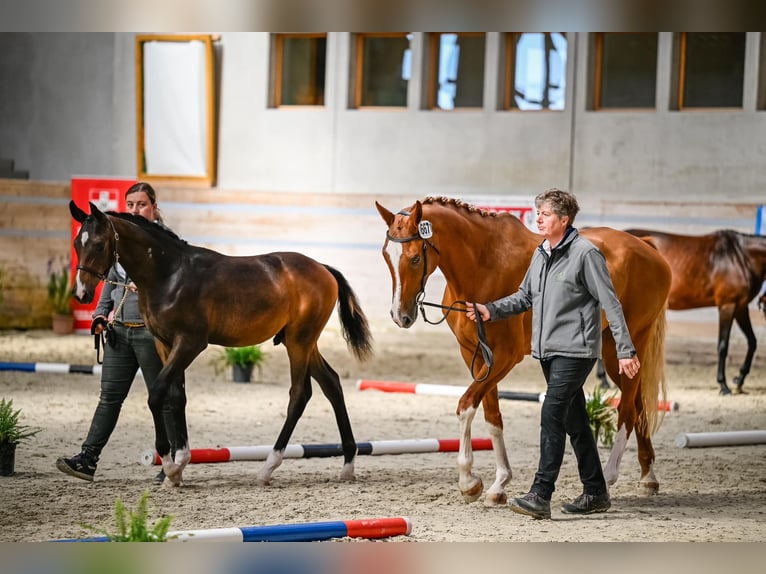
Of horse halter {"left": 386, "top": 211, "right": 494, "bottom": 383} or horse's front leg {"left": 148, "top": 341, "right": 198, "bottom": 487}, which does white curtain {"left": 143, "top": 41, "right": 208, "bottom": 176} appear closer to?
horse's front leg {"left": 148, "top": 341, "right": 198, "bottom": 487}

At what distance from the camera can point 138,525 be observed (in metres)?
3.95

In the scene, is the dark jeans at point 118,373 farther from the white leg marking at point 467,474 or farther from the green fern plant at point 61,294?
the green fern plant at point 61,294

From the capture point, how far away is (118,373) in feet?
19.7

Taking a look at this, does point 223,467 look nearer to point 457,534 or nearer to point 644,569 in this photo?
point 457,534

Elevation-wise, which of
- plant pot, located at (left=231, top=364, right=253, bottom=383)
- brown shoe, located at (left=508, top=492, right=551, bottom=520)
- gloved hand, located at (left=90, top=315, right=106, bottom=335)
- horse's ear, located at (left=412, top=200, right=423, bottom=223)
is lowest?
plant pot, located at (left=231, top=364, right=253, bottom=383)

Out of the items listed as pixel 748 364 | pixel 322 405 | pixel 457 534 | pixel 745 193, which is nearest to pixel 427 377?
pixel 322 405

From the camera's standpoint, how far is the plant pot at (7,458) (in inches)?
239

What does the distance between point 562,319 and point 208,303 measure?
1.84m

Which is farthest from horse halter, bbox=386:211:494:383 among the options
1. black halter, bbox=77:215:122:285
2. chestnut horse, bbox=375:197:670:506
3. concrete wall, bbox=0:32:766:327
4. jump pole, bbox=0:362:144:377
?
concrete wall, bbox=0:32:766:327

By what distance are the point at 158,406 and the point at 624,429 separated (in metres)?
2.41

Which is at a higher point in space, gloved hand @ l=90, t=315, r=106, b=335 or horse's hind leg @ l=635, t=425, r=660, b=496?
gloved hand @ l=90, t=315, r=106, b=335

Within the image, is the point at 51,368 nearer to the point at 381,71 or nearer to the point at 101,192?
the point at 101,192

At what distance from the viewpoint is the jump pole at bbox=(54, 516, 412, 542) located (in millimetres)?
4273

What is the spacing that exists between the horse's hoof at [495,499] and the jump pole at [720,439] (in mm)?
2177
